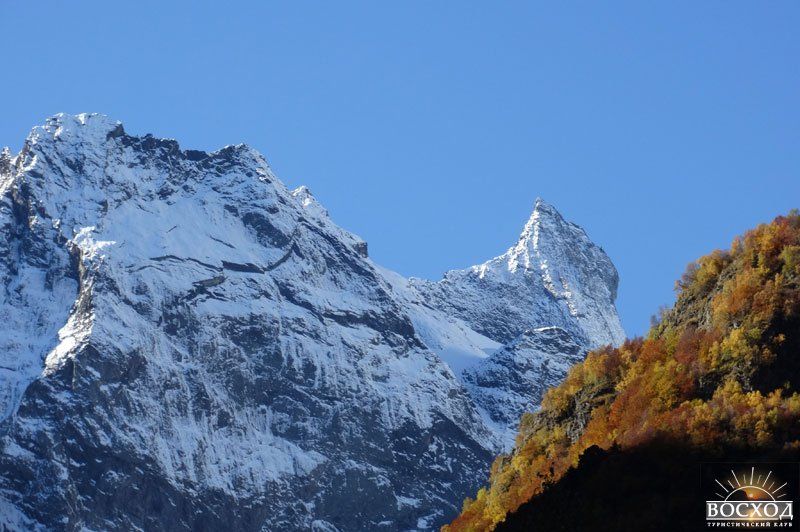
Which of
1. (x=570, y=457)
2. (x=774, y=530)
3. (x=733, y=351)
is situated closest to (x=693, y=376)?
(x=733, y=351)

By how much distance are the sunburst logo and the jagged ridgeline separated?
1.59 metres

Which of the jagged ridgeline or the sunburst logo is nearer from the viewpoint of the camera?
the sunburst logo

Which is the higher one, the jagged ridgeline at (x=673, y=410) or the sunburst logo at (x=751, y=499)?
the jagged ridgeline at (x=673, y=410)

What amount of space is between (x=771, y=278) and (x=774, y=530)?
2871cm

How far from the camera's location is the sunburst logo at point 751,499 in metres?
75.8

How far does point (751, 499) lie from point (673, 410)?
17237mm

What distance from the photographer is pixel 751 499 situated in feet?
255

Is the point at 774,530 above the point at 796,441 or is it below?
below

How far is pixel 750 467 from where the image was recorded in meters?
83.8

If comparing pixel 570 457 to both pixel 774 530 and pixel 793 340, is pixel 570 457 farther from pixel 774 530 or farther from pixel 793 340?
pixel 774 530

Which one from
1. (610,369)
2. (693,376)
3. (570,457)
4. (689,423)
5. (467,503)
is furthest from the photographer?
(467,503)

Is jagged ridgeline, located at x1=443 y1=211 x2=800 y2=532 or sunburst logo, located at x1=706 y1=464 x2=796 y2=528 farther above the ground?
jagged ridgeline, located at x1=443 y1=211 x2=800 y2=532

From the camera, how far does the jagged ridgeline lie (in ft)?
284

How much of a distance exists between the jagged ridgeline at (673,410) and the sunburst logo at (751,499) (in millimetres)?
1593
